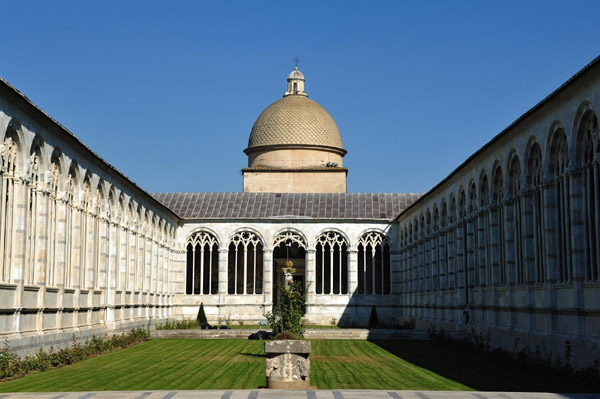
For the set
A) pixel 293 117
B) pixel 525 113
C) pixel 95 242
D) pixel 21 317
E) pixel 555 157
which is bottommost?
pixel 21 317

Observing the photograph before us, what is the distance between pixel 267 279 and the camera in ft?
179

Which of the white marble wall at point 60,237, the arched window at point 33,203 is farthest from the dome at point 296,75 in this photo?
the arched window at point 33,203

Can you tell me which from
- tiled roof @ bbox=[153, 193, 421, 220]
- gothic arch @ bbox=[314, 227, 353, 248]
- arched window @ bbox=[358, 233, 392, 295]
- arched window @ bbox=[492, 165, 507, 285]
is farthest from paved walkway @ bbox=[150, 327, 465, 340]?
tiled roof @ bbox=[153, 193, 421, 220]

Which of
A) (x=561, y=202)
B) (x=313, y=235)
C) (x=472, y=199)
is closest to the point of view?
(x=561, y=202)

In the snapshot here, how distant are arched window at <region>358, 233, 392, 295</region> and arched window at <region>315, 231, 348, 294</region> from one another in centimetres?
130

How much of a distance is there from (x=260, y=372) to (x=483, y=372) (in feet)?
20.6


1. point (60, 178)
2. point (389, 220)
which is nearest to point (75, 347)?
point (60, 178)

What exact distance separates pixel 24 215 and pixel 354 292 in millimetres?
33466

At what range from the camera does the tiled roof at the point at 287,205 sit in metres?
55.5

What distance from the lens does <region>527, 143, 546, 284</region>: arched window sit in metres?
26.6

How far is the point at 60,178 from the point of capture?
28.5 metres

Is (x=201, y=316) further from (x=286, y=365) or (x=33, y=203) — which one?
(x=286, y=365)

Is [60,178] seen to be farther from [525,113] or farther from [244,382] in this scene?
[525,113]

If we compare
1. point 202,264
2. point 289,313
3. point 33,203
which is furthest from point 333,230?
point 33,203
